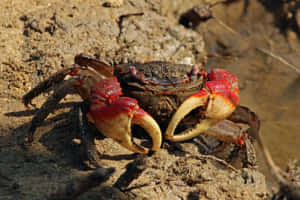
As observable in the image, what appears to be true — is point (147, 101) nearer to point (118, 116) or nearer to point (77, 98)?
point (118, 116)

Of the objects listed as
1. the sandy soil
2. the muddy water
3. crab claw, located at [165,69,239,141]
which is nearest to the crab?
crab claw, located at [165,69,239,141]

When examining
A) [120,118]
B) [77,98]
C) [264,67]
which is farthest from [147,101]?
Answer: [264,67]

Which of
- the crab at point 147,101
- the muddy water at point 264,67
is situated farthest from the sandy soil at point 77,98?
the crab at point 147,101

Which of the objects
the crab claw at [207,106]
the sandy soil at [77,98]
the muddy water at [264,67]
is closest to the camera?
the sandy soil at [77,98]

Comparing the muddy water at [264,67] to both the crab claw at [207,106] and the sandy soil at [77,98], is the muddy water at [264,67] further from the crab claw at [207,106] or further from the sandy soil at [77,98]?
the crab claw at [207,106]

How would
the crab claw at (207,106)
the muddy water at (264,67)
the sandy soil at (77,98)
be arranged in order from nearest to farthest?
the sandy soil at (77,98)
the crab claw at (207,106)
the muddy water at (264,67)

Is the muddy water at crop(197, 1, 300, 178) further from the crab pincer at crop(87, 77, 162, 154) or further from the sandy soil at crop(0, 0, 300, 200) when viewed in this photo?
the crab pincer at crop(87, 77, 162, 154)
